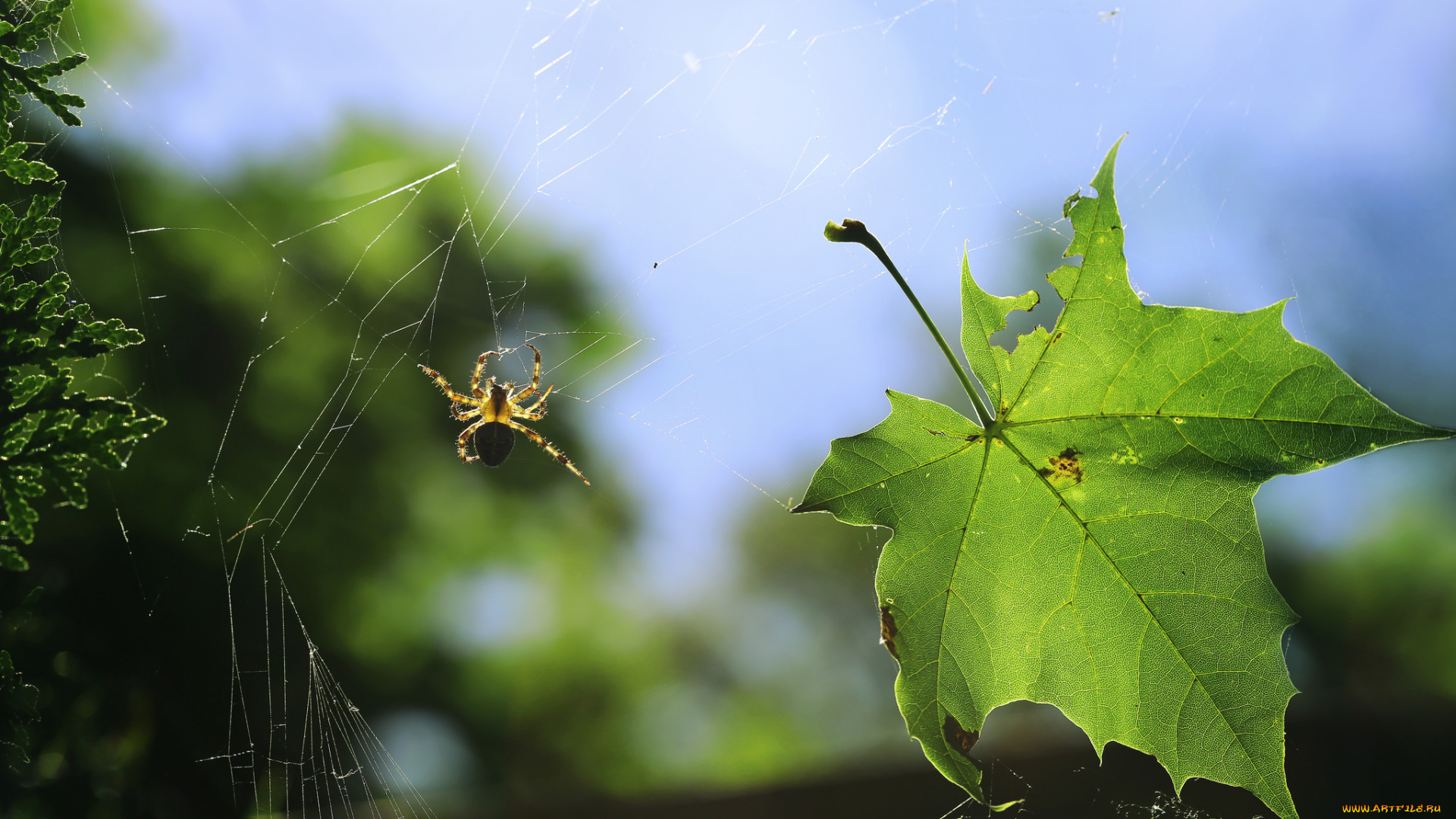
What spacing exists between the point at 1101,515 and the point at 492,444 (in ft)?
11.1

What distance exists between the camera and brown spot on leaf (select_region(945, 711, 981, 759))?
76.3 inches

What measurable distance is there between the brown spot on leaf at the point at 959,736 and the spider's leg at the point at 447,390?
3.32 metres

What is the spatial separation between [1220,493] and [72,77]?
288 inches

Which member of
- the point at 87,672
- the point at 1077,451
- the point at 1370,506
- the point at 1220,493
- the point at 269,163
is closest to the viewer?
the point at 1220,493

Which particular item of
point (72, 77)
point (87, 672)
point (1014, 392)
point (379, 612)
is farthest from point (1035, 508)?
point (379, 612)

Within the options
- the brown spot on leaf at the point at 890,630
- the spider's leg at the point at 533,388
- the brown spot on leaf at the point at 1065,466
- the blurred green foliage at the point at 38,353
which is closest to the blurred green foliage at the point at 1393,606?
the brown spot on leaf at the point at 1065,466

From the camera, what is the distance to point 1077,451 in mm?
A: 2008

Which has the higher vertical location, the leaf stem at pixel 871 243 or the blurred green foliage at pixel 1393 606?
the blurred green foliage at pixel 1393 606

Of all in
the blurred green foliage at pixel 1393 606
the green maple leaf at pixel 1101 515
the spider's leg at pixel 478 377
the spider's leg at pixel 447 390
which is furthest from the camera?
the blurred green foliage at pixel 1393 606

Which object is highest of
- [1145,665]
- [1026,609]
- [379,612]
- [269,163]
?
[269,163]

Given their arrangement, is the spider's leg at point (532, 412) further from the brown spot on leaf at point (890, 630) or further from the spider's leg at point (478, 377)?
the brown spot on leaf at point (890, 630)

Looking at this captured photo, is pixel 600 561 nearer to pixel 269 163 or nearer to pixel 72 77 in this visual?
pixel 269 163

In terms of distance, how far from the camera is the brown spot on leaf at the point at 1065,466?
2.01m

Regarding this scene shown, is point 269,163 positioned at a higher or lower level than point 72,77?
higher
